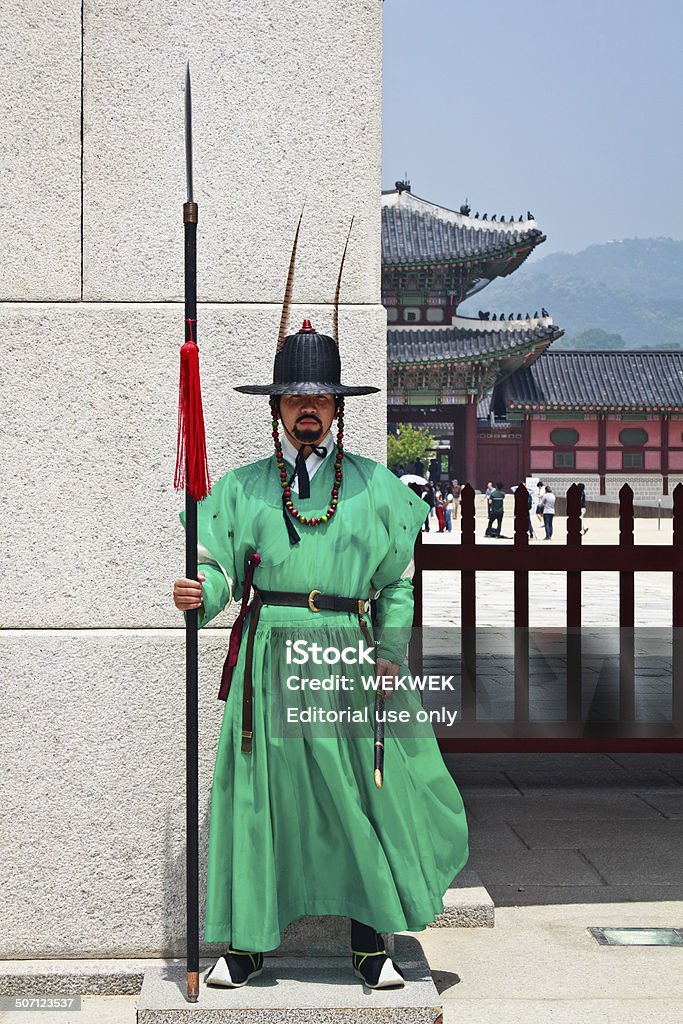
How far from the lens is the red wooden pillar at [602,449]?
48.9 m

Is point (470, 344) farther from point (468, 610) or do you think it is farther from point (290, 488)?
point (290, 488)

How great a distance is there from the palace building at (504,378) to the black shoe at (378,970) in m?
40.9

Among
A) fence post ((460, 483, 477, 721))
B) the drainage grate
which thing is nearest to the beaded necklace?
the drainage grate

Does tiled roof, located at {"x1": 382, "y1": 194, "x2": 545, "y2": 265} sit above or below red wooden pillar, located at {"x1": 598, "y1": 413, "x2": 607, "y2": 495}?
above

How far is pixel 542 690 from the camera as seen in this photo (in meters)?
8.05

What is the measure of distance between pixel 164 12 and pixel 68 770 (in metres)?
2.33

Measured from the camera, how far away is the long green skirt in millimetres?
2982

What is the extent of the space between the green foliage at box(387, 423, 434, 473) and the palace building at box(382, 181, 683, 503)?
1113 millimetres

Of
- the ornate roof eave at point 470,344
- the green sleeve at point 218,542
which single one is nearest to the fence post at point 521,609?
the green sleeve at point 218,542

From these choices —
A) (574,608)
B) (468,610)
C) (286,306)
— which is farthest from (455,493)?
(286,306)

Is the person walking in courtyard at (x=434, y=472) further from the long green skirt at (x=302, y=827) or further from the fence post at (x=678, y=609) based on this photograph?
the long green skirt at (x=302, y=827)

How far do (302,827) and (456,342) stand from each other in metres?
A: 43.2

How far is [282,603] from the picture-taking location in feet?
9.94

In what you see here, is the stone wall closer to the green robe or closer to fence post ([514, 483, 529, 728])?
the green robe
